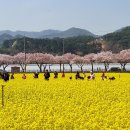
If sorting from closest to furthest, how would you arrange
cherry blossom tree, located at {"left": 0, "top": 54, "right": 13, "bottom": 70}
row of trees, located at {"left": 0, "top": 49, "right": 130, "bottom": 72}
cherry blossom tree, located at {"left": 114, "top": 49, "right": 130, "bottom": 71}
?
cherry blossom tree, located at {"left": 114, "top": 49, "right": 130, "bottom": 71} < row of trees, located at {"left": 0, "top": 49, "right": 130, "bottom": 72} < cherry blossom tree, located at {"left": 0, "top": 54, "right": 13, "bottom": 70}

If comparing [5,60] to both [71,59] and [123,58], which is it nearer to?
[71,59]

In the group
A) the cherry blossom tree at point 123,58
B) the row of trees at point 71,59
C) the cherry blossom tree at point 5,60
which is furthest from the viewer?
the cherry blossom tree at point 5,60

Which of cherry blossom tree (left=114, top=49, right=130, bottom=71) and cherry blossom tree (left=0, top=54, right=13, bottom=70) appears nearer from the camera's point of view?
cherry blossom tree (left=114, top=49, right=130, bottom=71)

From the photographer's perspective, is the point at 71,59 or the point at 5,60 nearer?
the point at 5,60

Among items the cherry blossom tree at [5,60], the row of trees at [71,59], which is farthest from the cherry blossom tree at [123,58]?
the cherry blossom tree at [5,60]

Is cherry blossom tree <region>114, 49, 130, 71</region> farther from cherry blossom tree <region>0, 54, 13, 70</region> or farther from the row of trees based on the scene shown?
cherry blossom tree <region>0, 54, 13, 70</region>

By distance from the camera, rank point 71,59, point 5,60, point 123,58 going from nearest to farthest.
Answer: point 123,58
point 5,60
point 71,59

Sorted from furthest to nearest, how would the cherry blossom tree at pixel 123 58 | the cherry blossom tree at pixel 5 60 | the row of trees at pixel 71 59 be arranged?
the cherry blossom tree at pixel 5 60 → the row of trees at pixel 71 59 → the cherry blossom tree at pixel 123 58

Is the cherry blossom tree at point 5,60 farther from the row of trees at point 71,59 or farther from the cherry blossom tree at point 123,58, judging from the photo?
the cherry blossom tree at point 123,58

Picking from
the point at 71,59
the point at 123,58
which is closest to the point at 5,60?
the point at 71,59

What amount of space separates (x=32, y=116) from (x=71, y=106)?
3437 millimetres

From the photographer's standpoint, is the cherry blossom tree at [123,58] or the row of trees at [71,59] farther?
the row of trees at [71,59]

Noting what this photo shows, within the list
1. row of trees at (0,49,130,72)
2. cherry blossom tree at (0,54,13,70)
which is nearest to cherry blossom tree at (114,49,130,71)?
row of trees at (0,49,130,72)

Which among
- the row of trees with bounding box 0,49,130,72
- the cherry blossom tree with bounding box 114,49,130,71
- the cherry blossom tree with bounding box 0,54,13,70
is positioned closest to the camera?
the cherry blossom tree with bounding box 114,49,130,71
